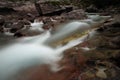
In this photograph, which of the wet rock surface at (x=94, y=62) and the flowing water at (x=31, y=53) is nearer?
the wet rock surface at (x=94, y=62)

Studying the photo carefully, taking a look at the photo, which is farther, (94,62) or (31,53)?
(31,53)

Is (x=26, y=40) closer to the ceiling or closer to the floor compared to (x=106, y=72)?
closer to the floor

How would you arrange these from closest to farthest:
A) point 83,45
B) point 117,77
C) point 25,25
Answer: point 117,77, point 83,45, point 25,25

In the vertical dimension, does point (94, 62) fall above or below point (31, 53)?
above

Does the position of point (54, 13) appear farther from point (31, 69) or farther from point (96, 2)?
point (31, 69)

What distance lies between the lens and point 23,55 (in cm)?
1216

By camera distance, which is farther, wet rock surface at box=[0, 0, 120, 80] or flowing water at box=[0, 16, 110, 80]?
flowing water at box=[0, 16, 110, 80]

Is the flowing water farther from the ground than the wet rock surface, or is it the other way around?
the wet rock surface

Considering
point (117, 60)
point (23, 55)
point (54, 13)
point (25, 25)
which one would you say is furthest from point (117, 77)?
point (54, 13)

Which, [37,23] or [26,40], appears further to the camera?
[37,23]

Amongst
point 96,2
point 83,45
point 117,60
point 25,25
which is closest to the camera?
point 117,60

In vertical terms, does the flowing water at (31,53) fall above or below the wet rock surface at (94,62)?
below

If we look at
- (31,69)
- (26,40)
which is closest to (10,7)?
(26,40)

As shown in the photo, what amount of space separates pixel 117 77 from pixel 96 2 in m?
25.9
